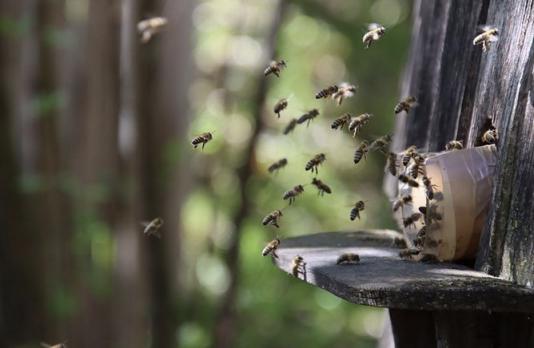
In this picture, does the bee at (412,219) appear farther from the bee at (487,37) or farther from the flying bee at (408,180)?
the bee at (487,37)

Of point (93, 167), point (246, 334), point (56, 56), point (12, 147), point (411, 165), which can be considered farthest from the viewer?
point (246, 334)

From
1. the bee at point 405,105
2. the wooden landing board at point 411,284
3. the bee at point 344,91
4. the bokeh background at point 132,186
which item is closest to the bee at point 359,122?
the bee at point 405,105

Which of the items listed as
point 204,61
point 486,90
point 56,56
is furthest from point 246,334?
point 486,90

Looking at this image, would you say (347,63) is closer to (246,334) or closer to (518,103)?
(246,334)

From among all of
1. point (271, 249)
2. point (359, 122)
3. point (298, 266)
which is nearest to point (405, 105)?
point (359, 122)

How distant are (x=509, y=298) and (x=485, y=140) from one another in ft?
2.28

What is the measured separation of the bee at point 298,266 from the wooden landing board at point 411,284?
0.06ft

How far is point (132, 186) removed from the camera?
9.86 meters

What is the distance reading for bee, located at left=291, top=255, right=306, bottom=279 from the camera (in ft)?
10.6

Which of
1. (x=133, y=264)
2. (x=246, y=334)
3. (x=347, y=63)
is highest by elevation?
(x=347, y=63)

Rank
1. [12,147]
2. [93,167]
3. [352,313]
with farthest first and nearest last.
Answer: [352,313]
[93,167]
[12,147]

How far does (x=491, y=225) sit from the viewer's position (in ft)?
10.2

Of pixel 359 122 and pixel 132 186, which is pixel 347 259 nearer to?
pixel 359 122

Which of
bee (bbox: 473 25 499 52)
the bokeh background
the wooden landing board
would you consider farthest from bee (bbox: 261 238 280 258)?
the bokeh background
